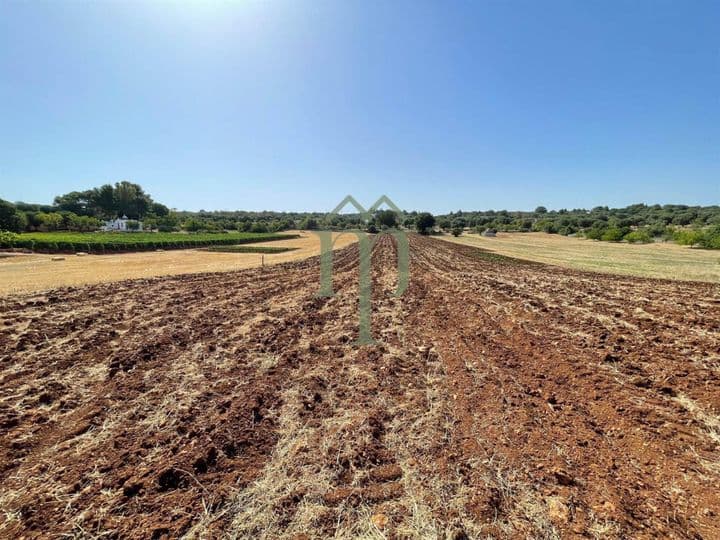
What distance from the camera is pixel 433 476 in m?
3.19

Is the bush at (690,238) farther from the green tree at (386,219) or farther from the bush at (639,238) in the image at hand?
the green tree at (386,219)

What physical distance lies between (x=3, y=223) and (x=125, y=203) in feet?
237

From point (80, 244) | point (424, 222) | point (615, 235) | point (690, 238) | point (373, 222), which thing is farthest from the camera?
point (424, 222)

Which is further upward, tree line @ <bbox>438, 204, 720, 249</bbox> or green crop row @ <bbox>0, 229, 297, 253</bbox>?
tree line @ <bbox>438, 204, 720, 249</bbox>

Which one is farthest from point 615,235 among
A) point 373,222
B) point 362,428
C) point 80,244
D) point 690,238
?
point 80,244

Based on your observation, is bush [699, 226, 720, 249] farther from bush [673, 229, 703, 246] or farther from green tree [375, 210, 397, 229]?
green tree [375, 210, 397, 229]

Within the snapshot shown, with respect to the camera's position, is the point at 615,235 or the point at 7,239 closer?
the point at 7,239

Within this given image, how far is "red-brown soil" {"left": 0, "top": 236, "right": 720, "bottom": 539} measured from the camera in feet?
9.03

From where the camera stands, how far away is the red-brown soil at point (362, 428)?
2.75 metres

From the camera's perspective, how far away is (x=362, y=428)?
4055mm

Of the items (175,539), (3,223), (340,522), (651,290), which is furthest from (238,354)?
→ (3,223)

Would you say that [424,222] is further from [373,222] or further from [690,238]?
[690,238]

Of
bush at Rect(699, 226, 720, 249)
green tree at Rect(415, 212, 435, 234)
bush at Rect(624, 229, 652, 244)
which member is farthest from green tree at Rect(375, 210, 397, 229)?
bush at Rect(699, 226, 720, 249)

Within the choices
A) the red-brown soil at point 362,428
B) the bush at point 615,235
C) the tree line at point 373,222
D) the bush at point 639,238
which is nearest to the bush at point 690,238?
the tree line at point 373,222
